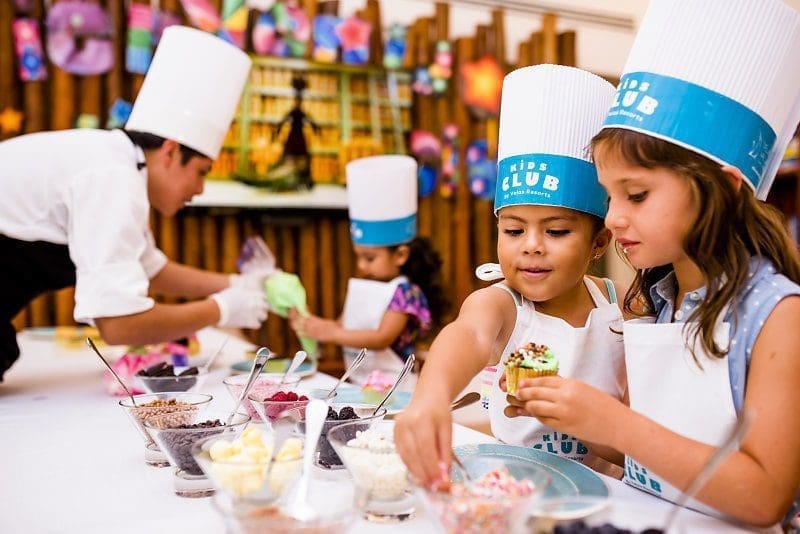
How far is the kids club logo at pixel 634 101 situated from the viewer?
1.23m

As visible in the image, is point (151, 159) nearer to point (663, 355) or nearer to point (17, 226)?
point (17, 226)

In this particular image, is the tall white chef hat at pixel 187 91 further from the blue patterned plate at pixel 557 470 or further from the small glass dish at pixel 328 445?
the blue patterned plate at pixel 557 470

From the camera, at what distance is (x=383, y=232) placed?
10.6ft

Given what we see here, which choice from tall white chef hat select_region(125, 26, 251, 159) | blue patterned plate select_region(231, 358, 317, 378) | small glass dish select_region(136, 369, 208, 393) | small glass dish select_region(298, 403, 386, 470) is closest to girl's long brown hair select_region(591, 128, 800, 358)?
small glass dish select_region(298, 403, 386, 470)

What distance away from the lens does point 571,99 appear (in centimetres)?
156

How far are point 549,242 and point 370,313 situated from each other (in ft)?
5.99

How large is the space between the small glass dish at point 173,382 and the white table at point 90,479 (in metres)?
0.10

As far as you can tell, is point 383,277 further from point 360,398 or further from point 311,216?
point 311,216

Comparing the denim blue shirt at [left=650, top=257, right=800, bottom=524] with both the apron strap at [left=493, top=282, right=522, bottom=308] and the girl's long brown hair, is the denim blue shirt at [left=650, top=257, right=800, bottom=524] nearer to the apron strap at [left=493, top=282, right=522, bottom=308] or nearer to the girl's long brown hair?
the girl's long brown hair

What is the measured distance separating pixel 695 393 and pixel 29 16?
15.0ft

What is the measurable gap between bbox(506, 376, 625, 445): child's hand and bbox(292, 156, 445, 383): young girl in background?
6.47 ft

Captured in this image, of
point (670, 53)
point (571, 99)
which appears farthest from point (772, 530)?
point (571, 99)

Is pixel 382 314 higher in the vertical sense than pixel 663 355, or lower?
lower

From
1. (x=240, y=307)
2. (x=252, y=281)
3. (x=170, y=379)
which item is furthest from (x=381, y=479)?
(x=252, y=281)
